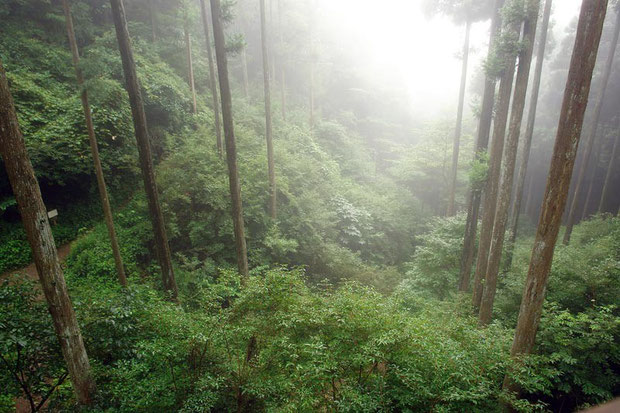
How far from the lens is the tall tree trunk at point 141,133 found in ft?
24.6

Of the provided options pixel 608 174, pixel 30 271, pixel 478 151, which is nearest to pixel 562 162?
pixel 478 151

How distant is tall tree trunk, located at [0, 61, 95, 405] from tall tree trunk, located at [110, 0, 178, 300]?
8.11ft

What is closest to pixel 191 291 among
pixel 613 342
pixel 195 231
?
pixel 195 231

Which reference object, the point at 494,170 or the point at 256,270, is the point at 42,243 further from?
the point at 494,170

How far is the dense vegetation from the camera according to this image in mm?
4996

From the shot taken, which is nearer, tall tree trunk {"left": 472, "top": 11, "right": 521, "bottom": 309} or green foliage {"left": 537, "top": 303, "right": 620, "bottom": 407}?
green foliage {"left": 537, "top": 303, "right": 620, "bottom": 407}

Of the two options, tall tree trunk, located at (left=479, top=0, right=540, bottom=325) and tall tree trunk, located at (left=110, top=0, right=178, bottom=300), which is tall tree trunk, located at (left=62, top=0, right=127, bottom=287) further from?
tall tree trunk, located at (left=479, top=0, right=540, bottom=325)

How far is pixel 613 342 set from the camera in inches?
235

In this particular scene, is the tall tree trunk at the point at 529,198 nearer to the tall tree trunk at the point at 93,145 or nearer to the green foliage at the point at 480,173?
the green foliage at the point at 480,173

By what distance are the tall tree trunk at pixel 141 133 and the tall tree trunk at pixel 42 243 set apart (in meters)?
2.47

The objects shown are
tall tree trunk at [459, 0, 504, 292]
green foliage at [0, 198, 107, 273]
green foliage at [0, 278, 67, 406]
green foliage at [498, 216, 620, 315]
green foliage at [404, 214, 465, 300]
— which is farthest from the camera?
green foliage at [404, 214, 465, 300]

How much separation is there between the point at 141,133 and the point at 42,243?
4.13 metres

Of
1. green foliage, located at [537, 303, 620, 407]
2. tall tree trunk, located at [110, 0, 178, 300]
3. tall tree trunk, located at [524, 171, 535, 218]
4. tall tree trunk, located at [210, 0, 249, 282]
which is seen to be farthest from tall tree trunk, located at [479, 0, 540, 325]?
tall tree trunk, located at [524, 171, 535, 218]

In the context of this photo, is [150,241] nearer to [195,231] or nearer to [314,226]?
[195,231]
